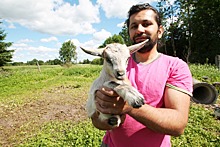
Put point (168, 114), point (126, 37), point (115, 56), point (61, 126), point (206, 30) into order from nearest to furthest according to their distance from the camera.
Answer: point (168, 114) → point (115, 56) → point (61, 126) → point (206, 30) → point (126, 37)

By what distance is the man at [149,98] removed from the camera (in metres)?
1.56

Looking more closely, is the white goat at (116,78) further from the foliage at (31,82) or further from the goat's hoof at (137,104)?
the foliage at (31,82)

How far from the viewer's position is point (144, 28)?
2039mm

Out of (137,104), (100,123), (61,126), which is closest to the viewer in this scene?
(137,104)

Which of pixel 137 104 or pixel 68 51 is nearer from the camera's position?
pixel 137 104

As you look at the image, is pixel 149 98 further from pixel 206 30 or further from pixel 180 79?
pixel 206 30

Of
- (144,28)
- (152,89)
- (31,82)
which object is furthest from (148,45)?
(31,82)

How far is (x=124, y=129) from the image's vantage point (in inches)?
73.0

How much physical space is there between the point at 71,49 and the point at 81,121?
53305mm

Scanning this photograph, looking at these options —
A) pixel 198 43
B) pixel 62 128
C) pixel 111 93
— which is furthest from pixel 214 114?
pixel 198 43

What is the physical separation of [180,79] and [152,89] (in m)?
0.25

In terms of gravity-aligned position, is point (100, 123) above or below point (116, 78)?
below

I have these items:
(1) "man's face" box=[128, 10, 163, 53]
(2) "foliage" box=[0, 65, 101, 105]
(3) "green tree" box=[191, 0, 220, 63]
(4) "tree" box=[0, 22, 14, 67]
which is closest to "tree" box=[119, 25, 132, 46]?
(1) "man's face" box=[128, 10, 163, 53]

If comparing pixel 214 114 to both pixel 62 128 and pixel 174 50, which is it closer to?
pixel 62 128
